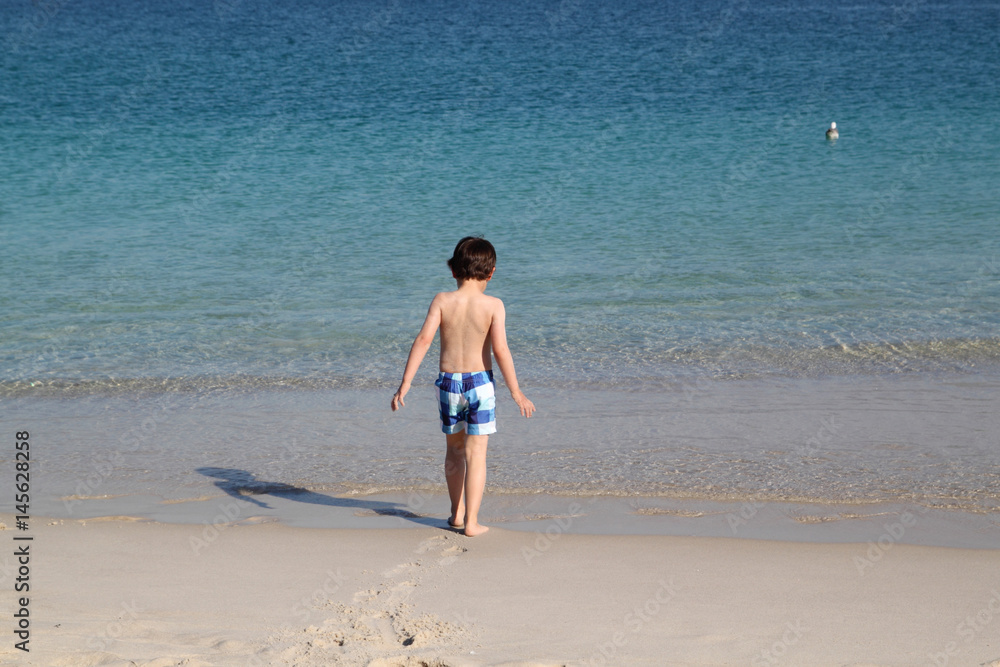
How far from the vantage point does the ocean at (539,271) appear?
19.1 ft

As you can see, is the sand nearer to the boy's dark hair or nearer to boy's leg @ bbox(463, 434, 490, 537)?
boy's leg @ bbox(463, 434, 490, 537)

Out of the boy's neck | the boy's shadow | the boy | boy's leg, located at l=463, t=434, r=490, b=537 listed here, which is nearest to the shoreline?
the boy's shadow

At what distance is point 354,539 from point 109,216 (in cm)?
1145

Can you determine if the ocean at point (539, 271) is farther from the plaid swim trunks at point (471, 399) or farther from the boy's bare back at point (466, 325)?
the boy's bare back at point (466, 325)

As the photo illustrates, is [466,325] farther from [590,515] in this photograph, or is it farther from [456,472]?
[590,515]

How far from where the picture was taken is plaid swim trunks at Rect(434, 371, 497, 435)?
4.47 m

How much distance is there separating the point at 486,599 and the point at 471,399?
1.00 metres

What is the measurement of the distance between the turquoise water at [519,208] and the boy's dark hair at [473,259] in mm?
2855

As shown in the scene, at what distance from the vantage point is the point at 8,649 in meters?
3.41

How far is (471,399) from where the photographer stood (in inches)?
176

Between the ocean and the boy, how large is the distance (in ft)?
2.56

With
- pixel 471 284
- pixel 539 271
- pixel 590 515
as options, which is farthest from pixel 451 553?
pixel 539 271

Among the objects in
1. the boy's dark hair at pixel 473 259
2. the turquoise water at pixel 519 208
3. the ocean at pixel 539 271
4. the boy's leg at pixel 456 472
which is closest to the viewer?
the boy's dark hair at pixel 473 259

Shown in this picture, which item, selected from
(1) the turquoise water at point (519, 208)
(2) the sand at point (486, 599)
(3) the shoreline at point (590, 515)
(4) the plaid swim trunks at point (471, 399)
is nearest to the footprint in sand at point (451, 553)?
(2) the sand at point (486, 599)
